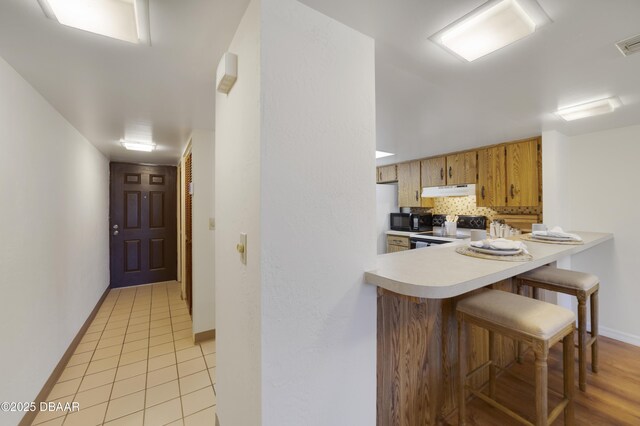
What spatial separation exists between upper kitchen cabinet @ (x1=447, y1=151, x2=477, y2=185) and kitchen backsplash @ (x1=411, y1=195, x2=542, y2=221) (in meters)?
0.47

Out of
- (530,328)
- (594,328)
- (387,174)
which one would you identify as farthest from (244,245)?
(387,174)

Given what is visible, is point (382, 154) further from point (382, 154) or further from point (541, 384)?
point (541, 384)

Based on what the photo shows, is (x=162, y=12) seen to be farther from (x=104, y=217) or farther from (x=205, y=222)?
(x=104, y=217)

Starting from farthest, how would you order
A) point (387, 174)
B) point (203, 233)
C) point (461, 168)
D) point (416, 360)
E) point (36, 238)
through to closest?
1. point (387, 174)
2. point (461, 168)
3. point (203, 233)
4. point (36, 238)
5. point (416, 360)

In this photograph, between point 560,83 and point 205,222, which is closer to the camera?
point 560,83

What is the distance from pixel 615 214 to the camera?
8.82 ft

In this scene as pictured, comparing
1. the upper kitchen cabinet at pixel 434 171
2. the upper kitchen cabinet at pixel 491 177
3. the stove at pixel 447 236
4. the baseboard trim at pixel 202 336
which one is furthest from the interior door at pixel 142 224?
the upper kitchen cabinet at pixel 491 177

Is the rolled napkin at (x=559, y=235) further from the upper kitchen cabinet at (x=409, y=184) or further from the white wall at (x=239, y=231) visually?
the white wall at (x=239, y=231)

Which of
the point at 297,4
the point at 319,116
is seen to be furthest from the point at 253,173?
the point at 297,4

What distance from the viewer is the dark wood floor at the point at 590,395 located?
1640mm

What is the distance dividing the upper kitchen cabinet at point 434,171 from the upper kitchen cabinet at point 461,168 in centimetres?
8

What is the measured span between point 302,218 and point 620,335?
380 cm

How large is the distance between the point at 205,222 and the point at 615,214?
4.32m

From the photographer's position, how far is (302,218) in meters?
0.96
